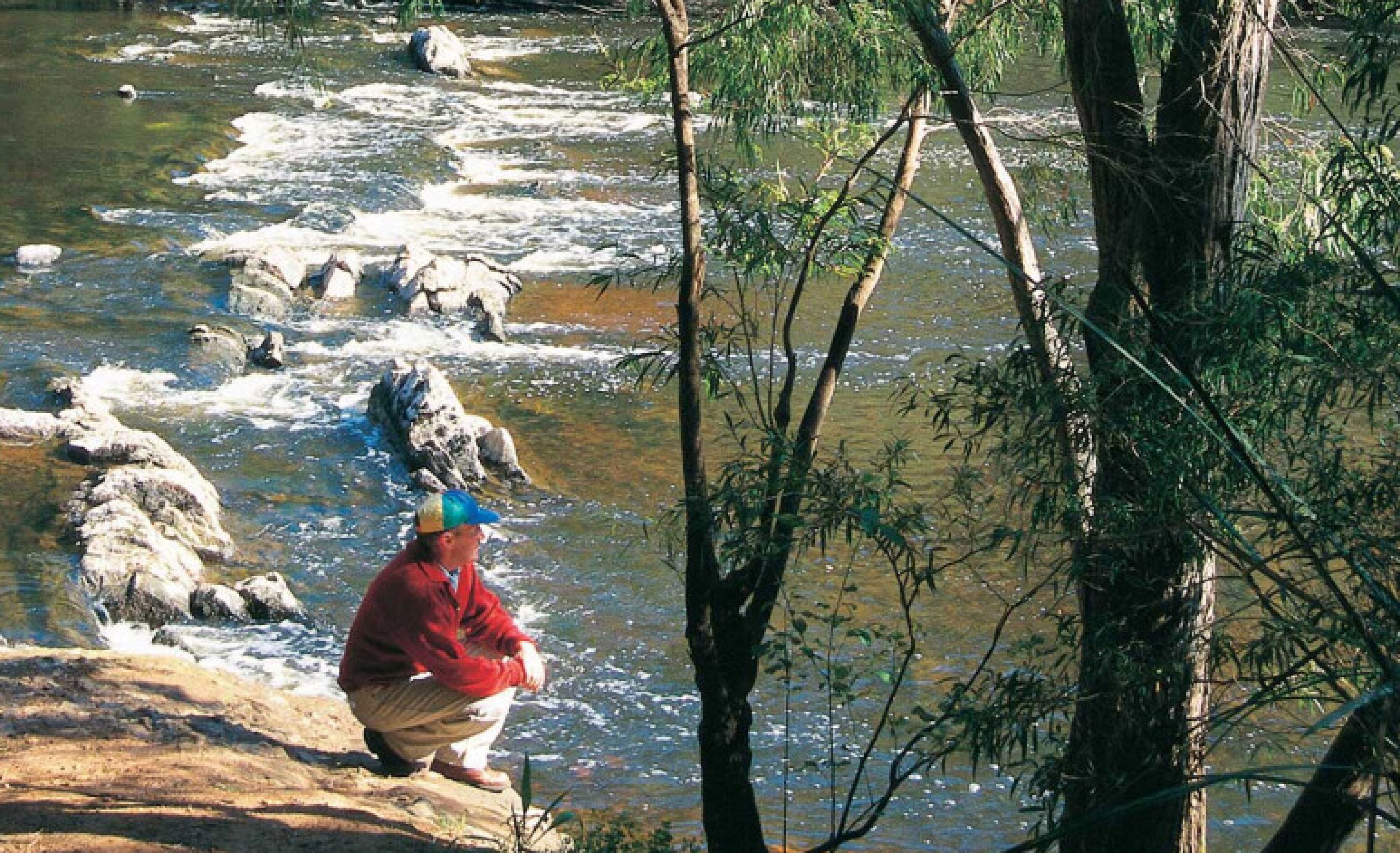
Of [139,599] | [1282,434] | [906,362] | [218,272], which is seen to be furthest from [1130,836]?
[218,272]

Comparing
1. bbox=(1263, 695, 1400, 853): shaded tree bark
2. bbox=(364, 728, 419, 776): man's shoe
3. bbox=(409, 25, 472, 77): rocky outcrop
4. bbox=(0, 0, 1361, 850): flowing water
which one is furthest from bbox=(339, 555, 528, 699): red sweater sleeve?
bbox=(409, 25, 472, 77): rocky outcrop

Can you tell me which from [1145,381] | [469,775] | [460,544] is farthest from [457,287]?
[1145,381]

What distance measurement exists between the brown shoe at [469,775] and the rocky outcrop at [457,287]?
26.4 feet

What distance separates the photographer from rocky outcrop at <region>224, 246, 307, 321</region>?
47.3 feet

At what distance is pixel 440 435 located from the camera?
1145 cm

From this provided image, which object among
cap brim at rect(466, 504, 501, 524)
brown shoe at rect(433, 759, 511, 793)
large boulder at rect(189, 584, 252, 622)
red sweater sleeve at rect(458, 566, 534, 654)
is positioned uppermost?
cap brim at rect(466, 504, 501, 524)

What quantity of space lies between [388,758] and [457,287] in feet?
30.2

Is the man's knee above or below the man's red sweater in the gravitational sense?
below

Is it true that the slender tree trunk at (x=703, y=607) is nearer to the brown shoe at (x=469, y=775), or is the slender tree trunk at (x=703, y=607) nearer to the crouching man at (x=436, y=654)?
the crouching man at (x=436, y=654)

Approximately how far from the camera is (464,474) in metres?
11.3

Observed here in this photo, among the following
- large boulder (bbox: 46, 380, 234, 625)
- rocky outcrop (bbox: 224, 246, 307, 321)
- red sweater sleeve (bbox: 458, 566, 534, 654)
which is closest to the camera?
red sweater sleeve (bbox: 458, 566, 534, 654)

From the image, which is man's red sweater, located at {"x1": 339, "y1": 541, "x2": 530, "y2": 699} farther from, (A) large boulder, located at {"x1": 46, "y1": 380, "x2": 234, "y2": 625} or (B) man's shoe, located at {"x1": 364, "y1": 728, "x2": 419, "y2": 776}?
(A) large boulder, located at {"x1": 46, "y1": 380, "x2": 234, "y2": 625}

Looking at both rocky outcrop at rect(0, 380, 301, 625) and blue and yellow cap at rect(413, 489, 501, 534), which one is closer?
blue and yellow cap at rect(413, 489, 501, 534)

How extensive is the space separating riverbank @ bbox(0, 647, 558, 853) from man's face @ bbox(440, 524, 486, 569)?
0.89m
